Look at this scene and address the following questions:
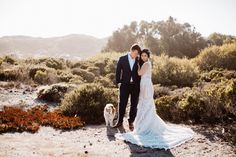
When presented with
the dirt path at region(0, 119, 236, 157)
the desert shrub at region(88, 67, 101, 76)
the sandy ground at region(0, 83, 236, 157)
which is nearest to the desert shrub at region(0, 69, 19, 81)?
the desert shrub at region(88, 67, 101, 76)

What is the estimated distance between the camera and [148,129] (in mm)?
9445

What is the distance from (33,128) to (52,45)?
94.9 meters

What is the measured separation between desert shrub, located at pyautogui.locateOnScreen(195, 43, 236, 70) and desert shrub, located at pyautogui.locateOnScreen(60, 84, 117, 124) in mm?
14957

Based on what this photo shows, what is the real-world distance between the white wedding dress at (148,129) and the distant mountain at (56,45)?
271 ft

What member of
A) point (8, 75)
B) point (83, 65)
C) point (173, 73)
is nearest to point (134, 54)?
point (173, 73)

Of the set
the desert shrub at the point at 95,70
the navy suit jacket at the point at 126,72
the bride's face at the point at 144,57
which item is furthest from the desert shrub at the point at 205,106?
the desert shrub at the point at 95,70

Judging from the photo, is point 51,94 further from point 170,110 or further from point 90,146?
point 90,146

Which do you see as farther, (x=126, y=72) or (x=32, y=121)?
(x=32, y=121)

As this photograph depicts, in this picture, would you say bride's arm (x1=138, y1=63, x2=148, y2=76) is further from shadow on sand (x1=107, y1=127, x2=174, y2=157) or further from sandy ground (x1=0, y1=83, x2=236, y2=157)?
shadow on sand (x1=107, y1=127, x2=174, y2=157)

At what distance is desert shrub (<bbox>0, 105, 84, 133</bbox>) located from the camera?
33.4 feet

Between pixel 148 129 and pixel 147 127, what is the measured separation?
0.20 ft

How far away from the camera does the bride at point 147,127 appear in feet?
29.3

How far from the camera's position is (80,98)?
1224cm

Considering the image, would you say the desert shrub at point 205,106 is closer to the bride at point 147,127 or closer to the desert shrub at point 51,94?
the bride at point 147,127
